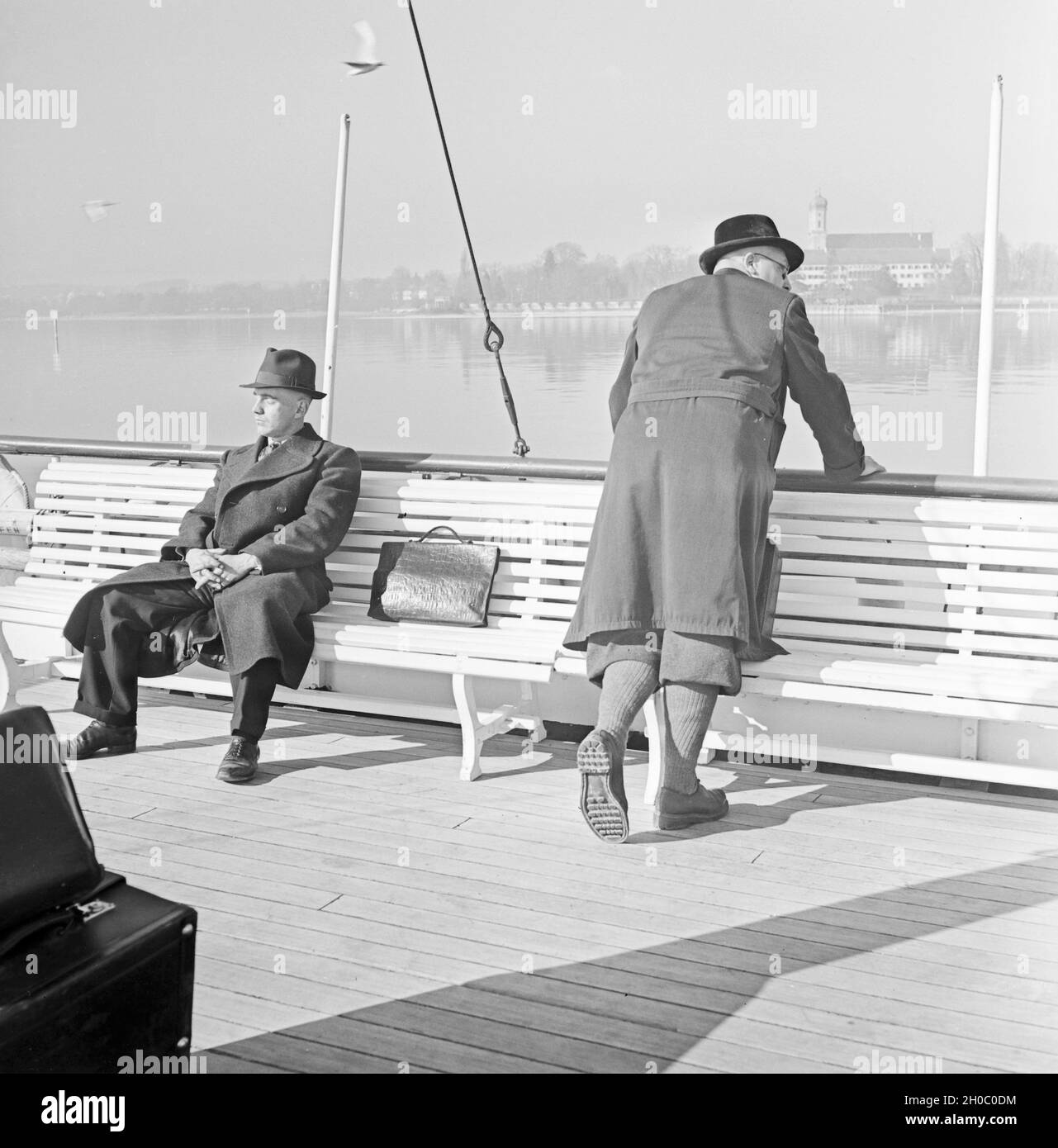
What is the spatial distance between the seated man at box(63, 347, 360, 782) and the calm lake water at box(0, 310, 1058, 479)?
9569 mm

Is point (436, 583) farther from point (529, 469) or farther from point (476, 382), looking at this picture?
point (476, 382)

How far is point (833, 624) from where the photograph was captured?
11.5 ft

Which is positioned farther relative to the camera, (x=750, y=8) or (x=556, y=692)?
(x=750, y=8)

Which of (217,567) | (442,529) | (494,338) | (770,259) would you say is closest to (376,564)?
(442,529)

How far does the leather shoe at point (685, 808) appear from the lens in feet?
10.4

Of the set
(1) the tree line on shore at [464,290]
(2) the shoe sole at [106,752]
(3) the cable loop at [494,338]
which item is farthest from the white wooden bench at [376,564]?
(1) the tree line on shore at [464,290]

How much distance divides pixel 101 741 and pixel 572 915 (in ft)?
5.68

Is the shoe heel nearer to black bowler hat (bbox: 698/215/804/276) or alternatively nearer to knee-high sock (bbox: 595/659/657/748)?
knee-high sock (bbox: 595/659/657/748)

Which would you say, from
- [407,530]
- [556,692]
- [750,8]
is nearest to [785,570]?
[556,692]

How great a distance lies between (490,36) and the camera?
17500mm

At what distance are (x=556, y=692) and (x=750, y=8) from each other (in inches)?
542

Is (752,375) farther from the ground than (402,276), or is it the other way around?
(402,276)

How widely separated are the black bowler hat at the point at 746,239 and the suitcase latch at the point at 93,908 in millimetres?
2276

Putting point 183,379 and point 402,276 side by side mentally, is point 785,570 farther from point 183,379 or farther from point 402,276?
point 183,379
